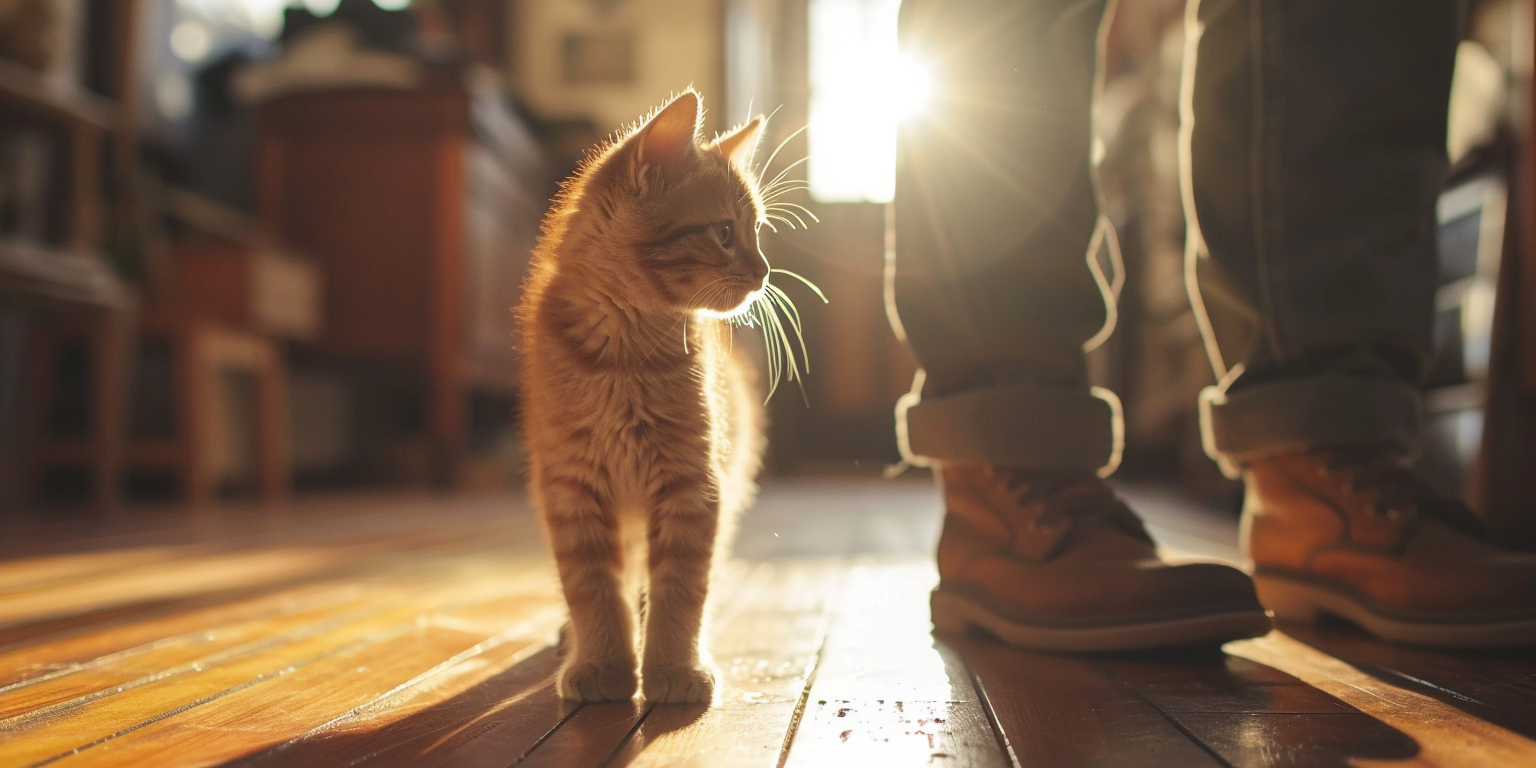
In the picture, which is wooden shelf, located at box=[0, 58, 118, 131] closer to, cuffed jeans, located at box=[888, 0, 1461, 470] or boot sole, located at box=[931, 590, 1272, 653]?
cuffed jeans, located at box=[888, 0, 1461, 470]

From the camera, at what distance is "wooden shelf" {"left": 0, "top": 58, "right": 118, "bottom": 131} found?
8.29 ft

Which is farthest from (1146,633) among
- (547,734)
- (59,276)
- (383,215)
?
(383,215)

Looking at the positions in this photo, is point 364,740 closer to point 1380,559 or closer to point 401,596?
point 401,596

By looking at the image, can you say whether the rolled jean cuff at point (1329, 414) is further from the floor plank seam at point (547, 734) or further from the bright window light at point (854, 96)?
the floor plank seam at point (547, 734)

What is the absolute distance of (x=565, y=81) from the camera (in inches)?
234

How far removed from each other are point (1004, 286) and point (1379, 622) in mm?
507

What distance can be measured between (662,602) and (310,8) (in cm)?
424

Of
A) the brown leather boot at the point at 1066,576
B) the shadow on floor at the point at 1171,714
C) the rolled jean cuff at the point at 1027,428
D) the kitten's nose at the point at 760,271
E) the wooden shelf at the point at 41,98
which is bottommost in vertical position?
the shadow on floor at the point at 1171,714

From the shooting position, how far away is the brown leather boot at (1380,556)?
98 centimetres

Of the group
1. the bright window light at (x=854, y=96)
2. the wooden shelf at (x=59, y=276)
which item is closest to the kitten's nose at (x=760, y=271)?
the bright window light at (x=854, y=96)

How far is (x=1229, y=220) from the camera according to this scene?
1163 millimetres

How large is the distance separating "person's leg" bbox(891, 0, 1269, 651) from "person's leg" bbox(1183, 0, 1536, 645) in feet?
0.58

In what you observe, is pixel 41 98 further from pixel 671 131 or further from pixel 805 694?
pixel 805 694

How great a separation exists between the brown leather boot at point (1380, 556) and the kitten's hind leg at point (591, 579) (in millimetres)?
752
